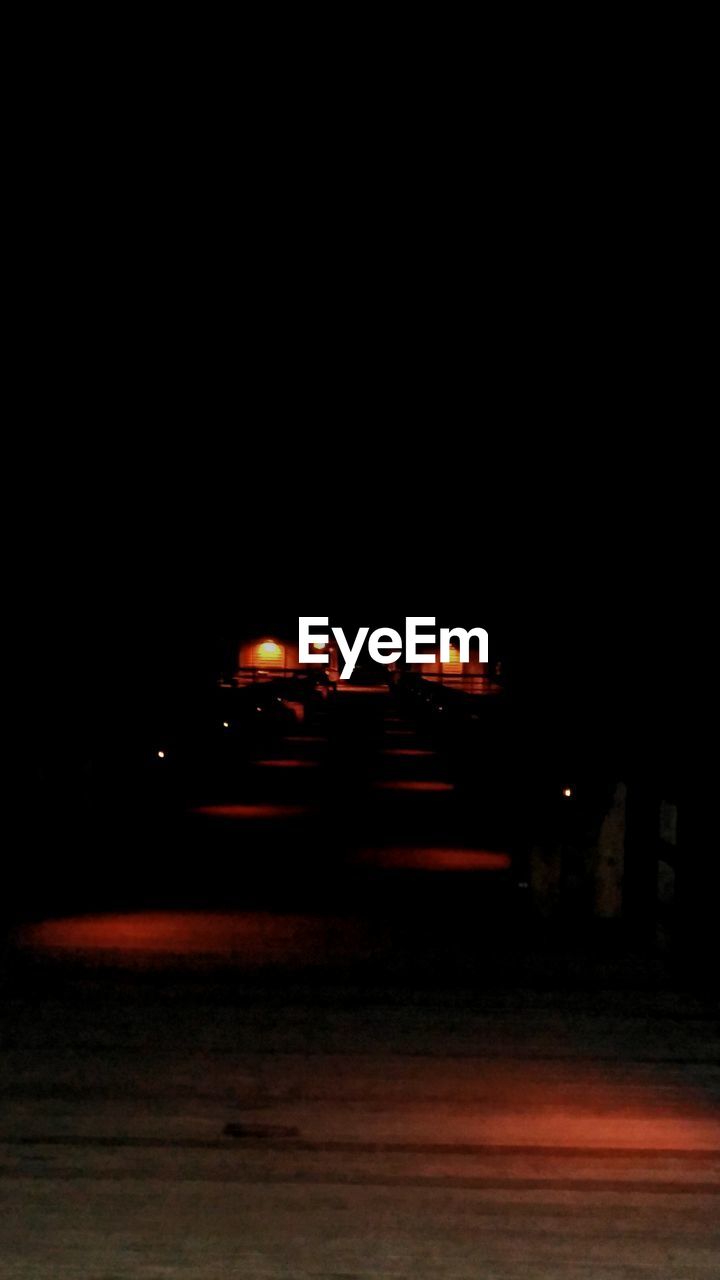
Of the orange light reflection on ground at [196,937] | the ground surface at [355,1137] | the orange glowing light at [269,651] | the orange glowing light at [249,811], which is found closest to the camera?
the ground surface at [355,1137]

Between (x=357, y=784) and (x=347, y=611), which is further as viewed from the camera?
(x=347, y=611)

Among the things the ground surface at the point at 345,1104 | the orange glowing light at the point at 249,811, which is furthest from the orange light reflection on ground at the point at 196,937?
the orange glowing light at the point at 249,811

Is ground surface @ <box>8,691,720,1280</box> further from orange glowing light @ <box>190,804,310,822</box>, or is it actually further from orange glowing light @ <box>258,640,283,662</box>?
orange glowing light @ <box>258,640,283,662</box>

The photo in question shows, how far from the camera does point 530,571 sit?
34406 mm

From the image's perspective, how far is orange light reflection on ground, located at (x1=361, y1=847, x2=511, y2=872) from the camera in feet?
64.7

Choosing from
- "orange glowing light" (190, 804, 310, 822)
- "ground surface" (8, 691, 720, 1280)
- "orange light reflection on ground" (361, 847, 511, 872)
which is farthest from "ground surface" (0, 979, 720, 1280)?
"orange glowing light" (190, 804, 310, 822)

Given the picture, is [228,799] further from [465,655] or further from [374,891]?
[465,655]

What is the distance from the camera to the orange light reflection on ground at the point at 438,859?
1973 cm

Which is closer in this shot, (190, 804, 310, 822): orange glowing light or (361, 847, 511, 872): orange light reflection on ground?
(361, 847, 511, 872): orange light reflection on ground

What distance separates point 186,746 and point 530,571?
794cm

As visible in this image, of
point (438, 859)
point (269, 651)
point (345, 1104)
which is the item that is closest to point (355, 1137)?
point (345, 1104)

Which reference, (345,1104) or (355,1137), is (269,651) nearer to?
(345,1104)

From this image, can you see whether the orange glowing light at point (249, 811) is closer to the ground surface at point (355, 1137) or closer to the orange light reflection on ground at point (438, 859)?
the orange light reflection on ground at point (438, 859)

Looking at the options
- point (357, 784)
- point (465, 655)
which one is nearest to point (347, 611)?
point (465, 655)
